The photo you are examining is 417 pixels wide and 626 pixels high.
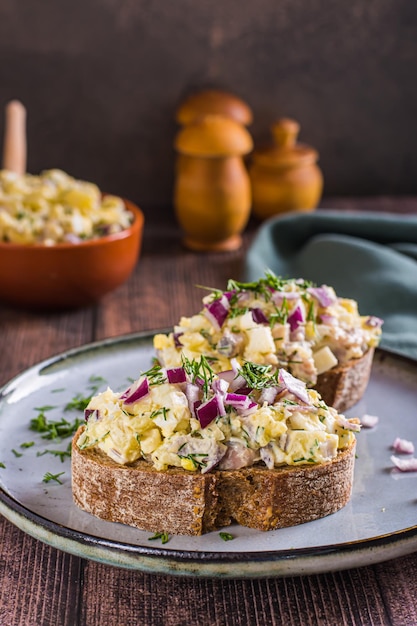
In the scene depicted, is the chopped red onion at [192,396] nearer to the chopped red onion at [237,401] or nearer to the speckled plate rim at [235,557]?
the chopped red onion at [237,401]

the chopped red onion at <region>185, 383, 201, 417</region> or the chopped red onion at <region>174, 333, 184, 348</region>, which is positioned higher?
the chopped red onion at <region>185, 383, 201, 417</region>

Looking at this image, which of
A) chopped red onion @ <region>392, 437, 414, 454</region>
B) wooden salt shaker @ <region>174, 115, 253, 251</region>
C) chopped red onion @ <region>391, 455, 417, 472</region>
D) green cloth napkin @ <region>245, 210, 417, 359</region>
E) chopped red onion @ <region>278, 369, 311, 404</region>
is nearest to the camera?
chopped red onion @ <region>278, 369, 311, 404</region>

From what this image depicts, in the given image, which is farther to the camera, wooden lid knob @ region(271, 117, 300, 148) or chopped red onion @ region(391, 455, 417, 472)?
wooden lid knob @ region(271, 117, 300, 148)

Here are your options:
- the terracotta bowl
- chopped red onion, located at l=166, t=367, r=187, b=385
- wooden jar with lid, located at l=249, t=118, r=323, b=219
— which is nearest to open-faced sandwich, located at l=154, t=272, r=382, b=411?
chopped red onion, located at l=166, t=367, r=187, b=385

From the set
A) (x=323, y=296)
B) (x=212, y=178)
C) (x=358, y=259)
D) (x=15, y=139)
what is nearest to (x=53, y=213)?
(x=15, y=139)

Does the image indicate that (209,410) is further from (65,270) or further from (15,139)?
(15,139)

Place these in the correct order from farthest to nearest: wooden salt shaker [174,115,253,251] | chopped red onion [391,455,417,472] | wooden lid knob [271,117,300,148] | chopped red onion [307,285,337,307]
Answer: wooden lid knob [271,117,300,148] < wooden salt shaker [174,115,253,251] < chopped red onion [307,285,337,307] < chopped red onion [391,455,417,472]

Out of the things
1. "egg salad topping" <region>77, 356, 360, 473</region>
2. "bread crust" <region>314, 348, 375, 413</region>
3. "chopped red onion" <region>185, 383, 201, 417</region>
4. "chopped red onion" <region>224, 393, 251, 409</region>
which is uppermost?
"chopped red onion" <region>224, 393, 251, 409</region>

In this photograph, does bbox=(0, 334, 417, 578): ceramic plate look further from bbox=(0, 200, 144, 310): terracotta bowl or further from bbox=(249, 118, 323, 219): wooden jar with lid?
bbox=(249, 118, 323, 219): wooden jar with lid
